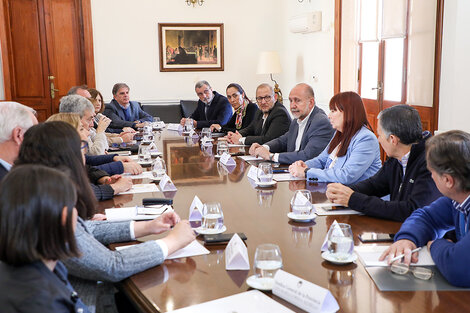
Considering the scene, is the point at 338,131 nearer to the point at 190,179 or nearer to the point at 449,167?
the point at 190,179

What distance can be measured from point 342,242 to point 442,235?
59 cm

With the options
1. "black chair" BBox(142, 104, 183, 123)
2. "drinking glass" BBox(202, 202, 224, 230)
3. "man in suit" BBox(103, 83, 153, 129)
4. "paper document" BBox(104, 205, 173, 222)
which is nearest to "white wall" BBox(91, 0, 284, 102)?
"black chair" BBox(142, 104, 183, 123)

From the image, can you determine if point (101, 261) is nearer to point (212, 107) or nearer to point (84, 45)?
point (212, 107)

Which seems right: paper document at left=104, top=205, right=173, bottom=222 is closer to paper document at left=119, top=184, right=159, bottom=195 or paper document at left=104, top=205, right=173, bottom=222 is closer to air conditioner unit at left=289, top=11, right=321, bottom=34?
paper document at left=119, top=184, right=159, bottom=195

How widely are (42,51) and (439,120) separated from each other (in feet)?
20.5

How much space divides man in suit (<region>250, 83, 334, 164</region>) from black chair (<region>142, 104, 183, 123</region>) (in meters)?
4.08

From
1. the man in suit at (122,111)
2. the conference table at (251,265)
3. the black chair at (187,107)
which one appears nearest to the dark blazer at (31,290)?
the conference table at (251,265)

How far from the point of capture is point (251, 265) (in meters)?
1.65

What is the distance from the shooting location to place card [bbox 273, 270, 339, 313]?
1291 mm

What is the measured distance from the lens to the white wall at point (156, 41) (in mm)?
8117

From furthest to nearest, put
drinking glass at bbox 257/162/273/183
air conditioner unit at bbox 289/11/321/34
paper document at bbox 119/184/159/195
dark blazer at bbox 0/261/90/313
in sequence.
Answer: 1. air conditioner unit at bbox 289/11/321/34
2. drinking glass at bbox 257/162/273/183
3. paper document at bbox 119/184/159/195
4. dark blazer at bbox 0/261/90/313

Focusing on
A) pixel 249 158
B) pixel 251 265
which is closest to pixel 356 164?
pixel 249 158

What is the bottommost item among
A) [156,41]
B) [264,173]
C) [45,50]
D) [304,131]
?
[264,173]

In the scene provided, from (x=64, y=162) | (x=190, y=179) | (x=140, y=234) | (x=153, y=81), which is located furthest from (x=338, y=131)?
(x=153, y=81)
